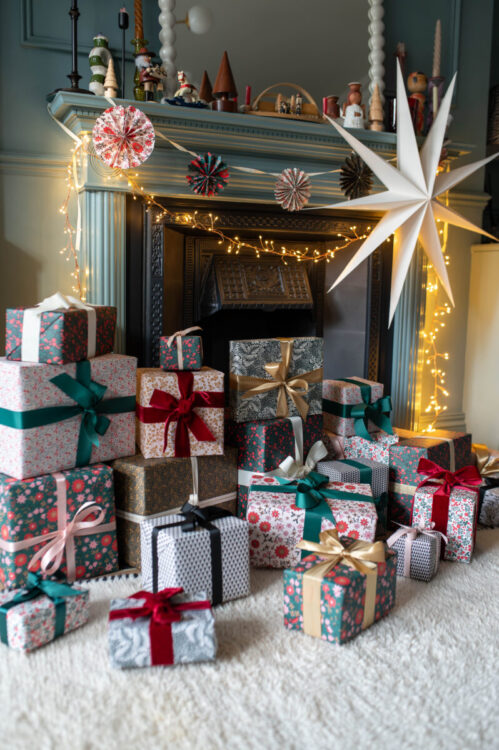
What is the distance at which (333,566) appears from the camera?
1.59 m

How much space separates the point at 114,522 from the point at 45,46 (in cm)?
185

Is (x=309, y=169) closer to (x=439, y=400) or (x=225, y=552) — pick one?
(x=439, y=400)

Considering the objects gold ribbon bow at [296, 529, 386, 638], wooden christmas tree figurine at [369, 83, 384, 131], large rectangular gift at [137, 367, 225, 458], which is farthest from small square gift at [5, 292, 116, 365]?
wooden christmas tree figurine at [369, 83, 384, 131]

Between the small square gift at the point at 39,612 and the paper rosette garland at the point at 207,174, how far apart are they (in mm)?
1552

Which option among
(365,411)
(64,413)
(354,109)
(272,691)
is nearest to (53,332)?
(64,413)

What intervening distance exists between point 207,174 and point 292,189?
14.5 inches

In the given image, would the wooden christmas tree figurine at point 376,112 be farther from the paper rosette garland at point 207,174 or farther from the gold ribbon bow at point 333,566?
the gold ribbon bow at point 333,566

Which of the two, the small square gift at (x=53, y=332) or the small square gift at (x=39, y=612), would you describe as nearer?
the small square gift at (x=39, y=612)

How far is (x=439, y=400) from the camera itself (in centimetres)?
334

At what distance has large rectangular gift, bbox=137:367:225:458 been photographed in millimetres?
2010

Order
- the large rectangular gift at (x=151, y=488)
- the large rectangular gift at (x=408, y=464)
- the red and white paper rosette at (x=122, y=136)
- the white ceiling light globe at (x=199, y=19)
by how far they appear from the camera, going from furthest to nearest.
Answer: the white ceiling light globe at (x=199, y=19)
the large rectangular gift at (x=408, y=464)
the red and white paper rosette at (x=122, y=136)
the large rectangular gift at (x=151, y=488)

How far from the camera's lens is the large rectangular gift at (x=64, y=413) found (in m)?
1.77

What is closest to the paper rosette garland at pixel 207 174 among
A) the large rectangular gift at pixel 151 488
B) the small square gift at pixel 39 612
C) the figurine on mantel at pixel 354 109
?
the figurine on mantel at pixel 354 109

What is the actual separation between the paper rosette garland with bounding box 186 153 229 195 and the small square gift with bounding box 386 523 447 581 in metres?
1.46
